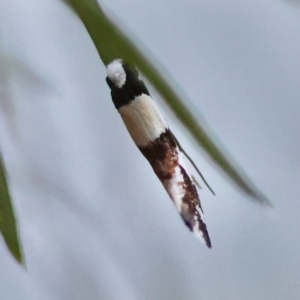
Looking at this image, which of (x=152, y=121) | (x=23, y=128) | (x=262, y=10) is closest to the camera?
(x=152, y=121)

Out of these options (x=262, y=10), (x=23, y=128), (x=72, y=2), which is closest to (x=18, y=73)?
(x=23, y=128)

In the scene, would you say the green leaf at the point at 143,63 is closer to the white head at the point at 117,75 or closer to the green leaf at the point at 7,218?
the white head at the point at 117,75

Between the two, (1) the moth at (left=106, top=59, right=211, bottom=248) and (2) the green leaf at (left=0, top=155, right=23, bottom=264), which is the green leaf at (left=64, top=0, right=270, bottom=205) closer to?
(1) the moth at (left=106, top=59, right=211, bottom=248)

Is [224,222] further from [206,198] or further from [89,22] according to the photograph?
[89,22]

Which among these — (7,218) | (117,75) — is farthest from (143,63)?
(7,218)

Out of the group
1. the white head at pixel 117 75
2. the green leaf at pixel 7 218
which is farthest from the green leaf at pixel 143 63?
the green leaf at pixel 7 218

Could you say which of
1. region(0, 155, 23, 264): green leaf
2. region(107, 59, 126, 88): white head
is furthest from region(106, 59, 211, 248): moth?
region(0, 155, 23, 264): green leaf

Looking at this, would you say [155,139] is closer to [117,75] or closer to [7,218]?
[117,75]
